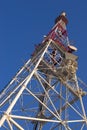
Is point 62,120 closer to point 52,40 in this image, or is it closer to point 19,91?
point 19,91

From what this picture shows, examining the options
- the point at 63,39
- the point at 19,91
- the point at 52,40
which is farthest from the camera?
the point at 63,39

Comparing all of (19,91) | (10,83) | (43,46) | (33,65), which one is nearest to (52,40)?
(43,46)

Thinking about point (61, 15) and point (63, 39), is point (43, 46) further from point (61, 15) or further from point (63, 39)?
point (61, 15)

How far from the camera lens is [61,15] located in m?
43.8

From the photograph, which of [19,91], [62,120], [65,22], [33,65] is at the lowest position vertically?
[62,120]

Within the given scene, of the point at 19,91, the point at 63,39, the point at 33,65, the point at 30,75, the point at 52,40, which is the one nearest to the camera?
the point at 19,91

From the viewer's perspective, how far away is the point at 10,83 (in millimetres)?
34375

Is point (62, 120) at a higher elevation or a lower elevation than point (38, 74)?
lower

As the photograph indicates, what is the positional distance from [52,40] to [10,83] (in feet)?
21.4

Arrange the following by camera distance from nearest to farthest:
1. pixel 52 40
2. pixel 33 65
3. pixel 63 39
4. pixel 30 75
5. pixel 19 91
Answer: pixel 19 91
pixel 30 75
pixel 33 65
pixel 52 40
pixel 63 39

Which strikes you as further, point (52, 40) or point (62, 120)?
point (52, 40)

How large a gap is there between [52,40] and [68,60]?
2.41m

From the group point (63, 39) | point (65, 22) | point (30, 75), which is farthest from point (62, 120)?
point (65, 22)

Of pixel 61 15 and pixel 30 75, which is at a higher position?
pixel 61 15
